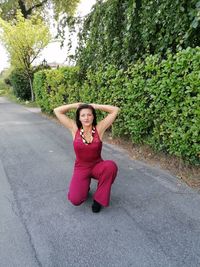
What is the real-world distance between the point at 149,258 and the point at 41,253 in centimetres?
93

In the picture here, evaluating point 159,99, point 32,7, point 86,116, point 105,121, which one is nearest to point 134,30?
point 159,99

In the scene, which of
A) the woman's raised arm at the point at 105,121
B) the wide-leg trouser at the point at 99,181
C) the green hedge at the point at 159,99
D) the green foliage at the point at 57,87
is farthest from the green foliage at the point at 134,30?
the wide-leg trouser at the point at 99,181

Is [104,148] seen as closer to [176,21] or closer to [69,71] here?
[176,21]

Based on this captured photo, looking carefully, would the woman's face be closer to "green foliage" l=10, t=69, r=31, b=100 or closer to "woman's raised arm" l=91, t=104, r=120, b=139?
"woman's raised arm" l=91, t=104, r=120, b=139

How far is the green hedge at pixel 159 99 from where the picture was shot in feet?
12.3

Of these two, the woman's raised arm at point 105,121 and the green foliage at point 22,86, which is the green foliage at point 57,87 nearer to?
the woman's raised arm at point 105,121

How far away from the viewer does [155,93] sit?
4414mm

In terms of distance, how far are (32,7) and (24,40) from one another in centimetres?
843

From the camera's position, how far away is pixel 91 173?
10.7 feet

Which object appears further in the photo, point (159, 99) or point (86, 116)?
point (159, 99)

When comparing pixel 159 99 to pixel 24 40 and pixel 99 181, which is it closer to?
pixel 99 181

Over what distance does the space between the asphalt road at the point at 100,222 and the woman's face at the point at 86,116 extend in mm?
964

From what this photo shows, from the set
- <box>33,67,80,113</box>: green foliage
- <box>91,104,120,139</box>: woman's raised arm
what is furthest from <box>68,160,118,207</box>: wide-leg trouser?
<box>33,67,80,113</box>: green foliage

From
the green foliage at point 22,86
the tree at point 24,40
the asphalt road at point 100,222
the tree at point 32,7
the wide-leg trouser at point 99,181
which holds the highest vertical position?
the tree at point 32,7
